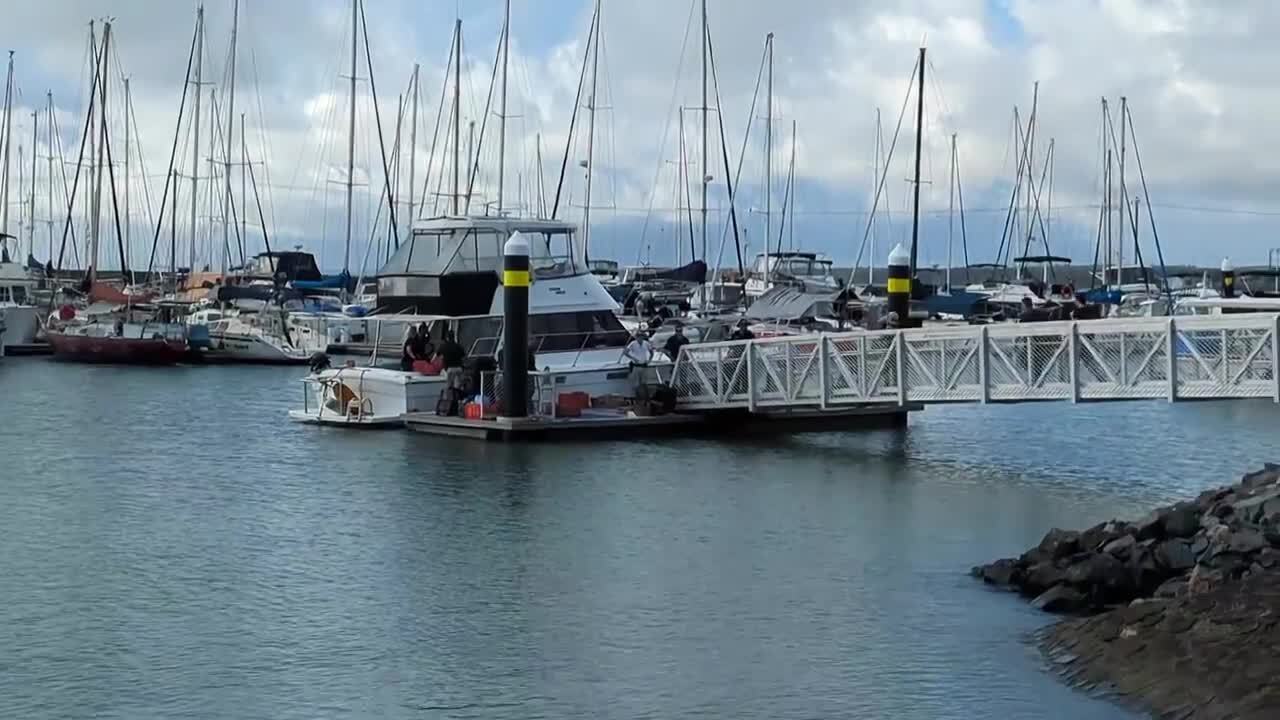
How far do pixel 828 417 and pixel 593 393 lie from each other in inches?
219

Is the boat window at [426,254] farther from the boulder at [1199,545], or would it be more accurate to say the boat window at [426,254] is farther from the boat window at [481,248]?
the boulder at [1199,545]

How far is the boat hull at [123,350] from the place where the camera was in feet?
216

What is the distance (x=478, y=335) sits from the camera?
38875mm

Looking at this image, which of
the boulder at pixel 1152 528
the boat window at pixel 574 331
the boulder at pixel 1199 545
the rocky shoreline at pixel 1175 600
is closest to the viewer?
the rocky shoreline at pixel 1175 600

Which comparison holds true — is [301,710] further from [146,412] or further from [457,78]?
[457,78]

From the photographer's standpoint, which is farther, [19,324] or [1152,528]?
[19,324]

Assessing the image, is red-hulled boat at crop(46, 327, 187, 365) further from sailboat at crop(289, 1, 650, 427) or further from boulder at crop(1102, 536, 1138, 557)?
boulder at crop(1102, 536, 1138, 557)

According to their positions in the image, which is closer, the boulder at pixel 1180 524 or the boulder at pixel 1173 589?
the boulder at pixel 1173 589

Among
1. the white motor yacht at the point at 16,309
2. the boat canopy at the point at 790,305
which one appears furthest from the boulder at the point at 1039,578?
the white motor yacht at the point at 16,309

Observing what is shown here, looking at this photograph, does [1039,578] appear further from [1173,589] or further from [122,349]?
[122,349]

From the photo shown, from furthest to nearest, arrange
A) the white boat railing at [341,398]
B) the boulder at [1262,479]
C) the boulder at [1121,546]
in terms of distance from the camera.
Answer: the white boat railing at [341,398]
the boulder at [1262,479]
the boulder at [1121,546]

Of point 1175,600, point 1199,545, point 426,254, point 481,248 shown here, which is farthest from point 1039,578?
point 426,254

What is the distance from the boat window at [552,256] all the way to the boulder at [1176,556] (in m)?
20.5

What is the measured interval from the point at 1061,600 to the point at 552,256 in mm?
21126
